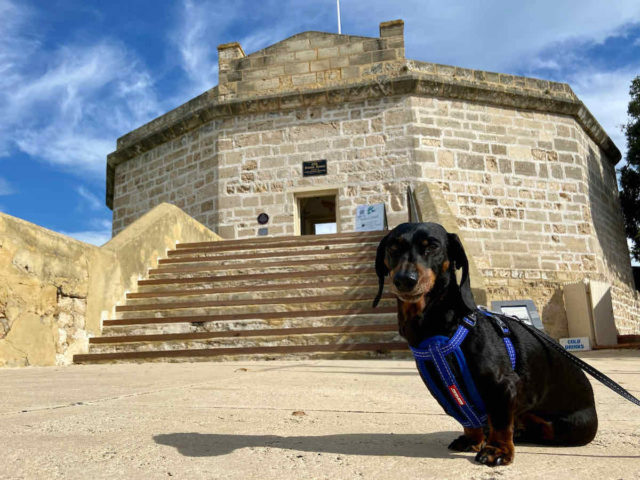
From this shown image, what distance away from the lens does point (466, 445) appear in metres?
1.75

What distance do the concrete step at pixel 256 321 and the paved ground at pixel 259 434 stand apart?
99.9 inches

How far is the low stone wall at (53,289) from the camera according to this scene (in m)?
5.26

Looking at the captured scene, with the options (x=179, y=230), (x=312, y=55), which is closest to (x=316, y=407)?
(x=179, y=230)

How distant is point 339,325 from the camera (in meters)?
6.06

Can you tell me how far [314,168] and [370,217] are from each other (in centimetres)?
181

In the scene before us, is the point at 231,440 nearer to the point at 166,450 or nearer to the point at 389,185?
the point at 166,450

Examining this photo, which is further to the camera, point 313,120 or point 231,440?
point 313,120

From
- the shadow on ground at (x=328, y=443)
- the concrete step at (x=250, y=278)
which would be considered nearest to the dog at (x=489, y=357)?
the shadow on ground at (x=328, y=443)

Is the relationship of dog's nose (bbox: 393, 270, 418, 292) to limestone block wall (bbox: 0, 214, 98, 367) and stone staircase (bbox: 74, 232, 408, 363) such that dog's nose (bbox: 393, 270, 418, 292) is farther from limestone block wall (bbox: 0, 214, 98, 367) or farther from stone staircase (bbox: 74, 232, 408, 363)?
limestone block wall (bbox: 0, 214, 98, 367)

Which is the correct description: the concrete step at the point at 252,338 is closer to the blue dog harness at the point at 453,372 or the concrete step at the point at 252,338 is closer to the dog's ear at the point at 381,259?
the dog's ear at the point at 381,259

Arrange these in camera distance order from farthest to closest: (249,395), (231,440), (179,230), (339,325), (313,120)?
(313,120)
(179,230)
(339,325)
(249,395)
(231,440)

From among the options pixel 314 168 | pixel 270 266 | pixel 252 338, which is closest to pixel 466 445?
pixel 252 338

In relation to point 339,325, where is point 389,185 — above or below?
above

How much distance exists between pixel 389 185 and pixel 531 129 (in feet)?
12.6
